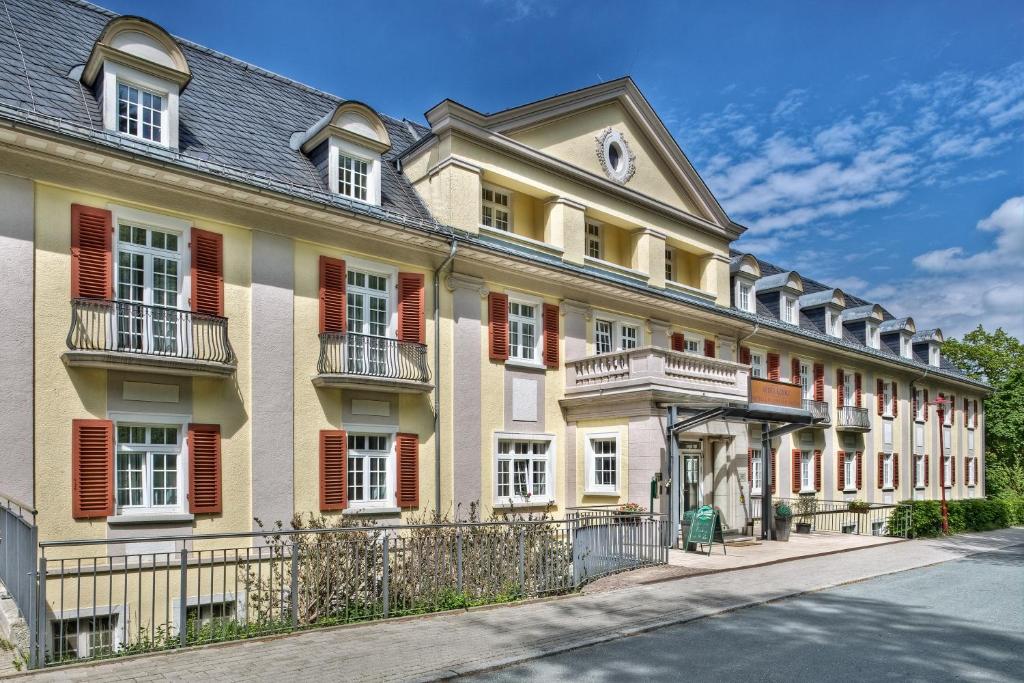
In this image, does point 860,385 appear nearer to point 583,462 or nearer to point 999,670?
point 583,462

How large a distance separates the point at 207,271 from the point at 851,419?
27178 millimetres

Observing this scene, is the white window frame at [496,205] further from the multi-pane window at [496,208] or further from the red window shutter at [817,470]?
the red window shutter at [817,470]

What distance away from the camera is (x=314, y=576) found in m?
11.0

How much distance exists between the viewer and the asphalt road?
8.55 m

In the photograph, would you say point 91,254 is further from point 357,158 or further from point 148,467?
point 357,158

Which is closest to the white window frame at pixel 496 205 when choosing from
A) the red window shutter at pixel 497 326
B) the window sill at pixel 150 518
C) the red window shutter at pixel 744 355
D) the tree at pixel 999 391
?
the red window shutter at pixel 497 326

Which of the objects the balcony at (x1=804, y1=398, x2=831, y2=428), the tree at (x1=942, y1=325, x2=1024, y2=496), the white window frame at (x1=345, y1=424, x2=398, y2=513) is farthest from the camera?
the tree at (x1=942, y1=325, x2=1024, y2=496)

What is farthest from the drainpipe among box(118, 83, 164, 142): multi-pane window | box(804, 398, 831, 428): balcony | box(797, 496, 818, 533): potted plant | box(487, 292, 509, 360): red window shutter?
box(804, 398, 831, 428): balcony

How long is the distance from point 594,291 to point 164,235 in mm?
11211

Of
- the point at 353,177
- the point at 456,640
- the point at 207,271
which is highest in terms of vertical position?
the point at 353,177

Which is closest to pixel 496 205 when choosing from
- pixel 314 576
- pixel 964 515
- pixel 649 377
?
pixel 649 377

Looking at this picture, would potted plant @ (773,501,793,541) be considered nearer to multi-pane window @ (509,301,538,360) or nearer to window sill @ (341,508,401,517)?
multi-pane window @ (509,301,538,360)

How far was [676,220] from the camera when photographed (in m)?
25.0

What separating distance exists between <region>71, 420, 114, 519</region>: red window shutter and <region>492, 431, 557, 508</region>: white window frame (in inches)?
336
